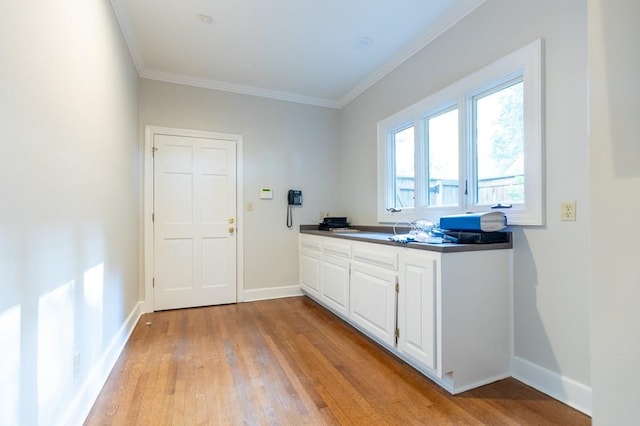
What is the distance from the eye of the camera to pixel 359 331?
9.11 ft

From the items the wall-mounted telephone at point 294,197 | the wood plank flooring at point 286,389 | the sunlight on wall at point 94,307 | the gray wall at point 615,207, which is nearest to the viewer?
the gray wall at point 615,207

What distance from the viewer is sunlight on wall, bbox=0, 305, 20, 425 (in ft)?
3.18

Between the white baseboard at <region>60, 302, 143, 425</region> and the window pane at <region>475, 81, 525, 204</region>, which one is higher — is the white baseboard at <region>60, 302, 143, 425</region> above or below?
below

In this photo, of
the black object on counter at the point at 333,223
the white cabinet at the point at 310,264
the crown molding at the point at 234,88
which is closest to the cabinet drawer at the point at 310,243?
the white cabinet at the point at 310,264

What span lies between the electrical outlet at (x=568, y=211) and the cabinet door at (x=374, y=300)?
1.06 meters

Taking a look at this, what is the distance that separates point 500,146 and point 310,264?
2.36m

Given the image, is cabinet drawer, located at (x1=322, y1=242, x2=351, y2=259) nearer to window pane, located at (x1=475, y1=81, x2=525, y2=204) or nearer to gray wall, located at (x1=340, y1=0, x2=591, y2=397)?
window pane, located at (x1=475, y1=81, x2=525, y2=204)

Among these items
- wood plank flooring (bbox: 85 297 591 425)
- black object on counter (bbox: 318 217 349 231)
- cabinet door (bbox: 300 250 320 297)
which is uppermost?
black object on counter (bbox: 318 217 349 231)

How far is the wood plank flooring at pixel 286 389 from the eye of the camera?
5.27 ft

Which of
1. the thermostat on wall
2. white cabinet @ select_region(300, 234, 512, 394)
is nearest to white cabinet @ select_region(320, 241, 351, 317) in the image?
white cabinet @ select_region(300, 234, 512, 394)

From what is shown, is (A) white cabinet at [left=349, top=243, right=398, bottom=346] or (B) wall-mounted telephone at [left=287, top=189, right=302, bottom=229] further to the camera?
(B) wall-mounted telephone at [left=287, top=189, right=302, bottom=229]

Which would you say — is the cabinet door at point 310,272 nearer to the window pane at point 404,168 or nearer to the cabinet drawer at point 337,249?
the cabinet drawer at point 337,249

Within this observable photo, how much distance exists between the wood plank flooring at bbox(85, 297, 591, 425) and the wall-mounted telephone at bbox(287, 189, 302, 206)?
1.75 meters

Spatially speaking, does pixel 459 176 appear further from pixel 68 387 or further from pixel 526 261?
pixel 68 387
